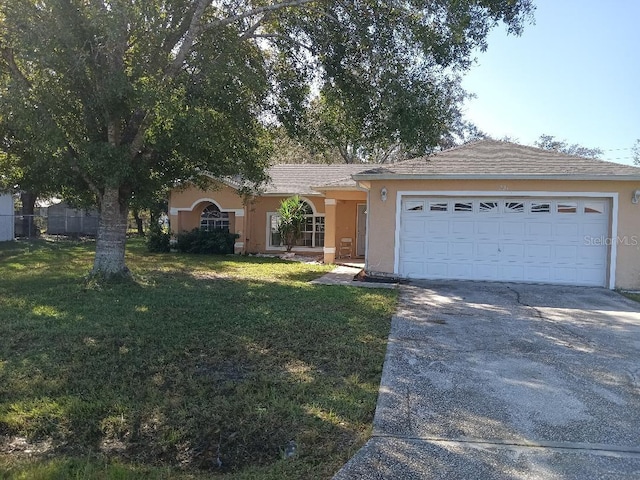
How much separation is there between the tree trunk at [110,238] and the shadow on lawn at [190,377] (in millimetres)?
1867

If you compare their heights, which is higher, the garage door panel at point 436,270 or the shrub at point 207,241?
the shrub at point 207,241

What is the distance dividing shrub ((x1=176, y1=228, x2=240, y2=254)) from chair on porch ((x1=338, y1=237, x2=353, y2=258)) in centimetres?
421

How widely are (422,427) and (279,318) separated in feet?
13.4

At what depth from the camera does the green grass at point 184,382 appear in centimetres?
374

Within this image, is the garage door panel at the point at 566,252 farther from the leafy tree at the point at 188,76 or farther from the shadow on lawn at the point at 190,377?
the shadow on lawn at the point at 190,377

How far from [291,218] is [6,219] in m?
16.0

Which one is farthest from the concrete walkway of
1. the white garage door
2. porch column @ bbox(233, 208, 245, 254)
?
porch column @ bbox(233, 208, 245, 254)

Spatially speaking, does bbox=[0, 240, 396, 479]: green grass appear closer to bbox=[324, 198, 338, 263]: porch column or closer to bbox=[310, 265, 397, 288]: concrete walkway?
Answer: bbox=[310, 265, 397, 288]: concrete walkway

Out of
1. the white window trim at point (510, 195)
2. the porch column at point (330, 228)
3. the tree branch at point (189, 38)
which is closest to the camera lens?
the tree branch at point (189, 38)

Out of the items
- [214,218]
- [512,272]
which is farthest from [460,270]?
[214,218]

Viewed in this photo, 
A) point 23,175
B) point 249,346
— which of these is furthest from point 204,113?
point 23,175

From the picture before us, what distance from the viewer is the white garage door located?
12.6 metres

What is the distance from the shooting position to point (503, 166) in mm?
12891

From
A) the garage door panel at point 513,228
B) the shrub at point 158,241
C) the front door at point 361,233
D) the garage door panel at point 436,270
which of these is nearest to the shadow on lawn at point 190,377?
the garage door panel at point 436,270
